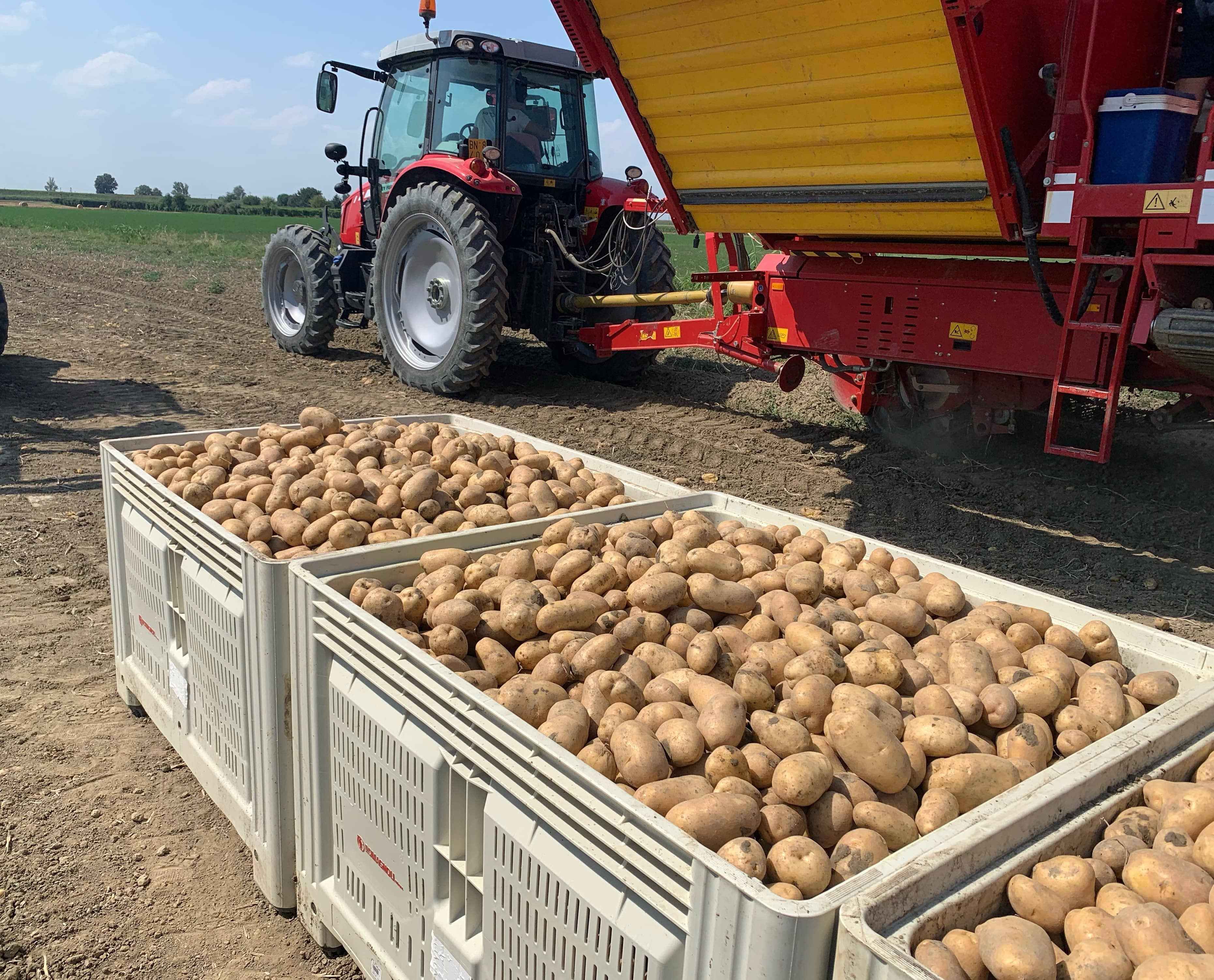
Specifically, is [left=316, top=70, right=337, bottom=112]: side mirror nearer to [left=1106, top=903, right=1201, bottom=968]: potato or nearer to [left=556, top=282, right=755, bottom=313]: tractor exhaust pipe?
[left=556, top=282, right=755, bottom=313]: tractor exhaust pipe

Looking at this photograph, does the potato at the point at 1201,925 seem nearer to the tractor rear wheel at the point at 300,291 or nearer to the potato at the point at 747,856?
the potato at the point at 747,856

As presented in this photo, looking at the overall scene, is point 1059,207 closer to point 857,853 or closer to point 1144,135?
point 1144,135

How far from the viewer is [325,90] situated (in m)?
8.47

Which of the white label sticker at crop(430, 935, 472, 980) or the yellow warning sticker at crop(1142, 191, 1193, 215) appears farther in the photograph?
the yellow warning sticker at crop(1142, 191, 1193, 215)

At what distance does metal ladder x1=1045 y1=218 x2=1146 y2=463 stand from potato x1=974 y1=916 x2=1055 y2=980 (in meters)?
3.18

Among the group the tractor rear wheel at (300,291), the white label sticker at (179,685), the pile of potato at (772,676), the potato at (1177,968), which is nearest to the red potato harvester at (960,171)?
the pile of potato at (772,676)

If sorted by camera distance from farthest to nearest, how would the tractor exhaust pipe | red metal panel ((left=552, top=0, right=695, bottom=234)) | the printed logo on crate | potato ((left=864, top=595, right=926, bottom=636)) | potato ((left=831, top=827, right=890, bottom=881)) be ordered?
1. the tractor exhaust pipe
2. red metal panel ((left=552, top=0, right=695, bottom=234))
3. potato ((left=864, top=595, right=926, bottom=636))
4. the printed logo on crate
5. potato ((left=831, top=827, right=890, bottom=881))

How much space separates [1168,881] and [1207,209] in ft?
10.6

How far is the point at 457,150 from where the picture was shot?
8234 mm

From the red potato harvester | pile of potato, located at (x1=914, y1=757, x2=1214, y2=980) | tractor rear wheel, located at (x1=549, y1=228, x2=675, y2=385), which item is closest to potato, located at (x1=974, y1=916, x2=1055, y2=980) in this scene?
pile of potato, located at (x1=914, y1=757, x2=1214, y2=980)

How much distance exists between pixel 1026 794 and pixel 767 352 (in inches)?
194

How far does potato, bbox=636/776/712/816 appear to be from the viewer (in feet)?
5.43

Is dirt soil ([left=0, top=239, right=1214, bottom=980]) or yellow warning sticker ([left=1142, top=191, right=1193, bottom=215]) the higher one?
yellow warning sticker ([left=1142, top=191, right=1193, bottom=215])

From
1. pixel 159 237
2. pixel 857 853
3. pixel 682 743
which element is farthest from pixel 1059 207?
pixel 159 237
